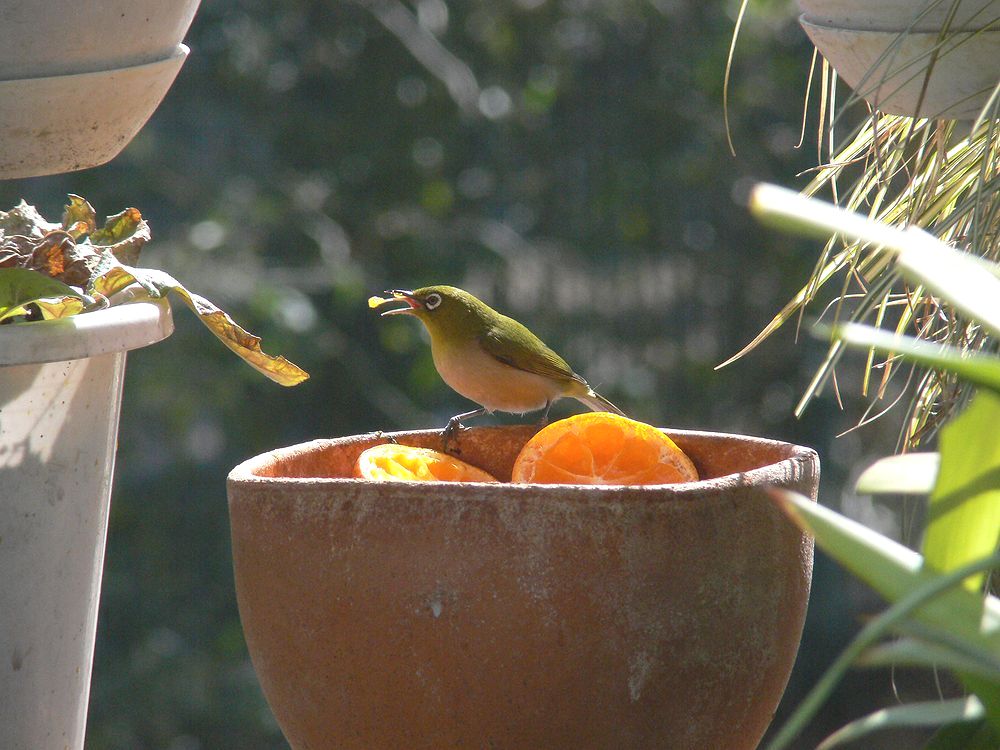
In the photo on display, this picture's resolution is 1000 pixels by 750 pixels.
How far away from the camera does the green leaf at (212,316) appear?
69.8 inches

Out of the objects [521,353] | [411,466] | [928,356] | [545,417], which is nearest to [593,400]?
[521,353]

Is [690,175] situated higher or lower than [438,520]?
lower

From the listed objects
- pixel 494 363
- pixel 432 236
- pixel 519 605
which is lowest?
pixel 432 236

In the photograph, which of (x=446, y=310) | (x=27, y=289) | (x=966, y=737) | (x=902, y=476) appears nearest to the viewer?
(x=902, y=476)

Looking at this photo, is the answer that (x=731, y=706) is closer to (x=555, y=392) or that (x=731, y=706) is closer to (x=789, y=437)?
(x=555, y=392)

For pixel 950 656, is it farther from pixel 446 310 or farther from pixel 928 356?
pixel 446 310

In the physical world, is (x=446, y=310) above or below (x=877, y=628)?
below

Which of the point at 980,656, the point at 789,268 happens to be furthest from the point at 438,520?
the point at 789,268

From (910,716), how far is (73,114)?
1312 mm

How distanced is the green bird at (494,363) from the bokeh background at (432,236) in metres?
2.74

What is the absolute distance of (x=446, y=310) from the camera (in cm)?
286

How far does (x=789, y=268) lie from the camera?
19.5 feet

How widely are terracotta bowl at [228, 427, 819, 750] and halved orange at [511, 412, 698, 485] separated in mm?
195

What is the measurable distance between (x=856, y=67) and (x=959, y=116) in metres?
0.14
